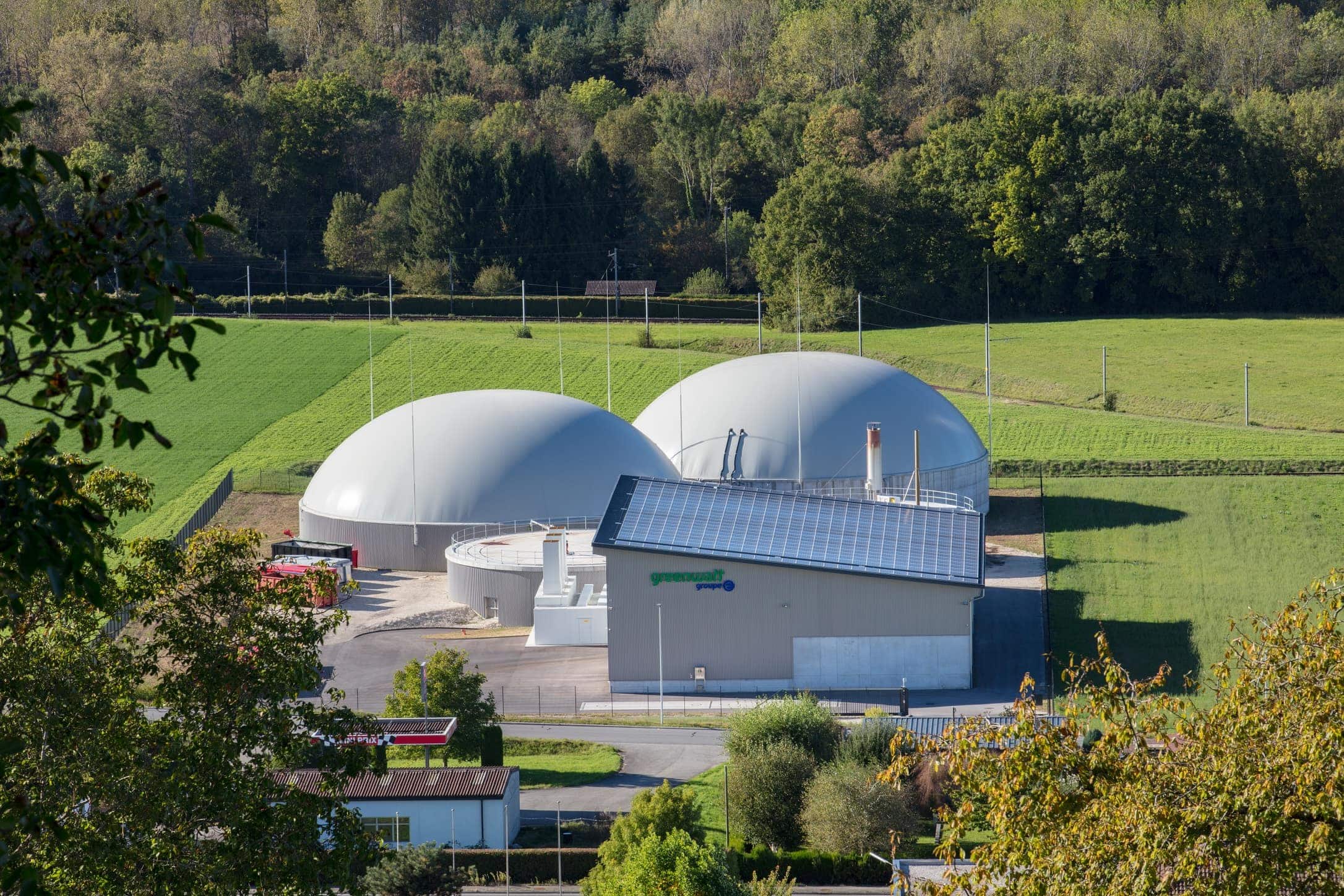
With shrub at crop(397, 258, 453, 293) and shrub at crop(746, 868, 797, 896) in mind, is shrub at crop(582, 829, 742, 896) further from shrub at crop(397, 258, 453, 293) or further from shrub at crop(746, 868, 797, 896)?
shrub at crop(397, 258, 453, 293)

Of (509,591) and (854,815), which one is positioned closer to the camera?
(854,815)

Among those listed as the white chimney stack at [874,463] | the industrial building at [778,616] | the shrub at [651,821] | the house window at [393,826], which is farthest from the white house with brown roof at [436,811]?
the white chimney stack at [874,463]

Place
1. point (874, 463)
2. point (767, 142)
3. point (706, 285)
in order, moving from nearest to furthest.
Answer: point (874, 463) < point (706, 285) < point (767, 142)

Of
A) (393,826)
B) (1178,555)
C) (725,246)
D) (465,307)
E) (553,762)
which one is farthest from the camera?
(725,246)

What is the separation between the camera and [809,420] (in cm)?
5900

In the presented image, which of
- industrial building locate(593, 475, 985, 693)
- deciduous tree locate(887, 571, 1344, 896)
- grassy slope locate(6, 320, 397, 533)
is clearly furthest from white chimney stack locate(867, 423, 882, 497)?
deciduous tree locate(887, 571, 1344, 896)

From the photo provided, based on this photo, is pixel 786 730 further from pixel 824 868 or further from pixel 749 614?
pixel 749 614

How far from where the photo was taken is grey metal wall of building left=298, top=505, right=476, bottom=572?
182ft

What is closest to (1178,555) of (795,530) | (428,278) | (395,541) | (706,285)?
(795,530)

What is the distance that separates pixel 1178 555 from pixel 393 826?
33483 mm

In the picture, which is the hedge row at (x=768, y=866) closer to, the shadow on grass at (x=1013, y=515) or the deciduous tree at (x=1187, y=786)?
the deciduous tree at (x=1187, y=786)

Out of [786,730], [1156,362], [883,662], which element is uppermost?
[1156,362]

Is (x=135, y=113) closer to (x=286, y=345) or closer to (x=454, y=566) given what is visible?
(x=286, y=345)

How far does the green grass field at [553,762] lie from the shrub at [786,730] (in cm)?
329
